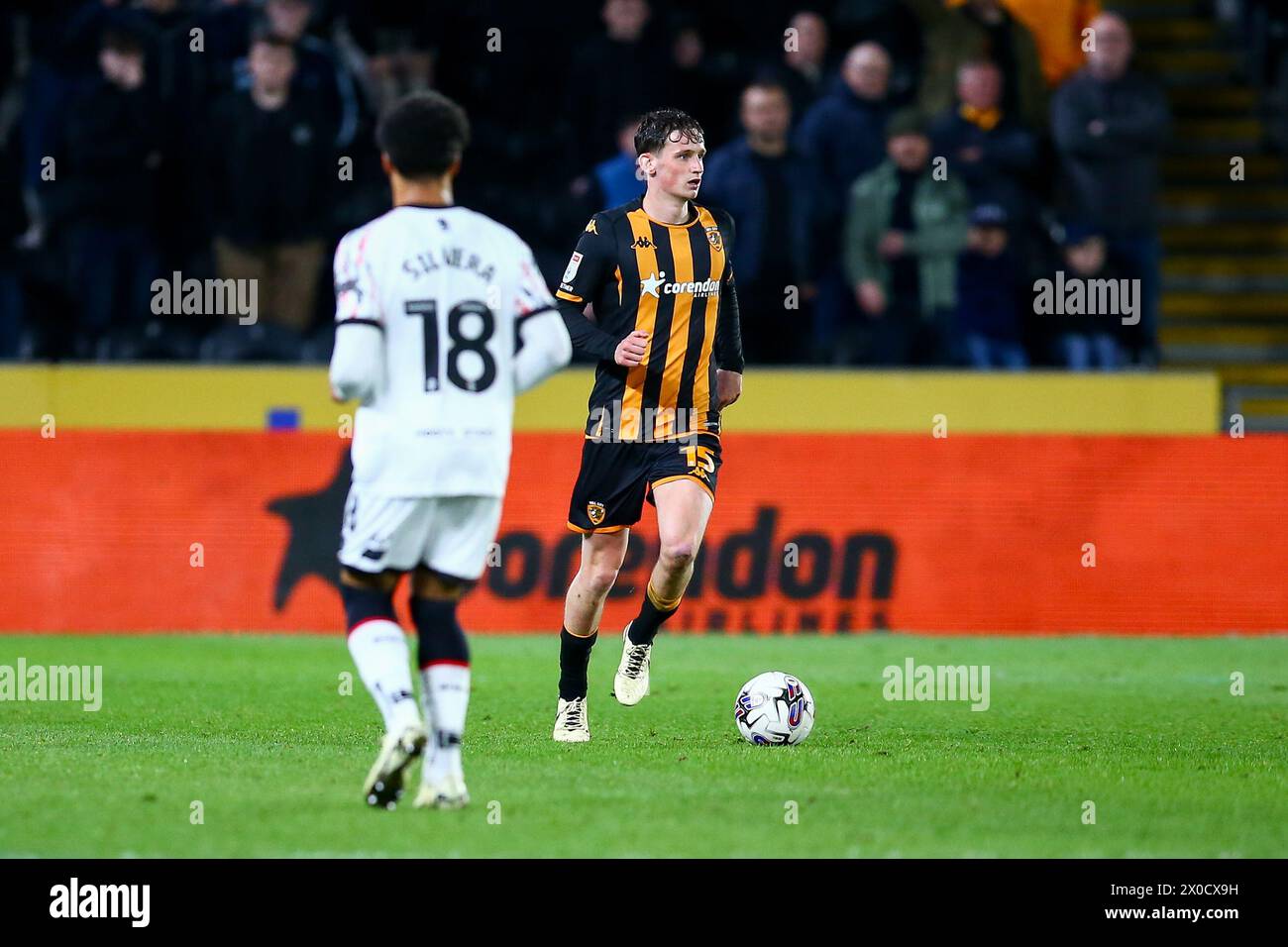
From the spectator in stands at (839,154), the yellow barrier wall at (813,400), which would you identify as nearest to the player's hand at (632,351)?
the yellow barrier wall at (813,400)

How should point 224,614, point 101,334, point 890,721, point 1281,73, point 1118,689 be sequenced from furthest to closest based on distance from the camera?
point 1281,73 → point 101,334 → point 224,614 → point 1118,689 → point 890,721

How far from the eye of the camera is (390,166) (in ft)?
22.7

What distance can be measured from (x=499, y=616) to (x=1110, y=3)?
997 cm

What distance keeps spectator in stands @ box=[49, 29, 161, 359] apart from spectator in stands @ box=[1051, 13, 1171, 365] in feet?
23.6

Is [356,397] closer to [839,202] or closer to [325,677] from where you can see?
[325,677]

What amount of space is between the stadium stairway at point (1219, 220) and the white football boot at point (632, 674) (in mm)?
8836

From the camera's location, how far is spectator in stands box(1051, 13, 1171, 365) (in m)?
16.6

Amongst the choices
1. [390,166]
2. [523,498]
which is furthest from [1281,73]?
[390,166]

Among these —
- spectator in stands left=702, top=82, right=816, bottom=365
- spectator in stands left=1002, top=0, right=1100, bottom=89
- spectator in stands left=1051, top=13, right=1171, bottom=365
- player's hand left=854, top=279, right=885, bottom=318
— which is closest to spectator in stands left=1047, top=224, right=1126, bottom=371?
spectator in stands left=1051, top=13, right=1171, bottom=365

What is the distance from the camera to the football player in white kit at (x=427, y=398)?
6.79 metres

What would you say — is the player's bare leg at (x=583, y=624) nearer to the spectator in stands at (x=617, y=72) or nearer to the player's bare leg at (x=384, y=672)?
the player's bare leg at (x=384, y=672)

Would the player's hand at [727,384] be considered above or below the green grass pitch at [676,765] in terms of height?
above

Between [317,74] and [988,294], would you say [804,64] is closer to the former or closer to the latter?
[988,294]

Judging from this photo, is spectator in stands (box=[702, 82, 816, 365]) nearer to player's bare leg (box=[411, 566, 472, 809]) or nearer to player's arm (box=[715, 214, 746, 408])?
player's arm (box=[715, 214, 746, 408])
